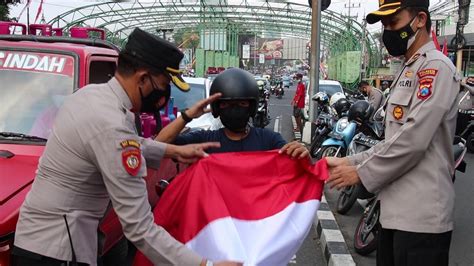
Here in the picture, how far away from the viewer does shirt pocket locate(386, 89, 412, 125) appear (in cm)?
243

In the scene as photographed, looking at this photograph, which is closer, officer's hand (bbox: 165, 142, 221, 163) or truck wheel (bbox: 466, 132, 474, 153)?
officer's hand (bbox: 165, 142, 221, 163)

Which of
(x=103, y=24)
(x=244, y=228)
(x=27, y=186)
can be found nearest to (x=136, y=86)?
(x=244, y=228)

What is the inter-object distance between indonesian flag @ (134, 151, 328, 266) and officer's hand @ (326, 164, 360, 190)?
48mm

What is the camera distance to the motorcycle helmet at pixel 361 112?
7050mm

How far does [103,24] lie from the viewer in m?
40.6

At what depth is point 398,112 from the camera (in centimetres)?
247

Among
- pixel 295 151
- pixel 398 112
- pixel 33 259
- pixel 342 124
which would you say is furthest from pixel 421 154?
pixel 342 124

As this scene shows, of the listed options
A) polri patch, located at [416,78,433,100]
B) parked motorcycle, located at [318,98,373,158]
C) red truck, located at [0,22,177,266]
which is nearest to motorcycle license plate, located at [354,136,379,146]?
parked motorcycle, located at [318,98,373,158]

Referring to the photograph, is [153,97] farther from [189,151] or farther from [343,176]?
[343,176]

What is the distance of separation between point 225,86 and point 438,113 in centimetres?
113

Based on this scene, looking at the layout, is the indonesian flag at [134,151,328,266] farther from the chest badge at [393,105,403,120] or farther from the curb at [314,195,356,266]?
the curb at [314,195,356,266]

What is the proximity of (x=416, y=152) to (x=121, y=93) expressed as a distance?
1.30 meters

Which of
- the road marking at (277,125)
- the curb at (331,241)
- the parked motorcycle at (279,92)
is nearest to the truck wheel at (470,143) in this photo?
the road marking at (277,125)

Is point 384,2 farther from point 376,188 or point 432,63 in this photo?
point 376,188
